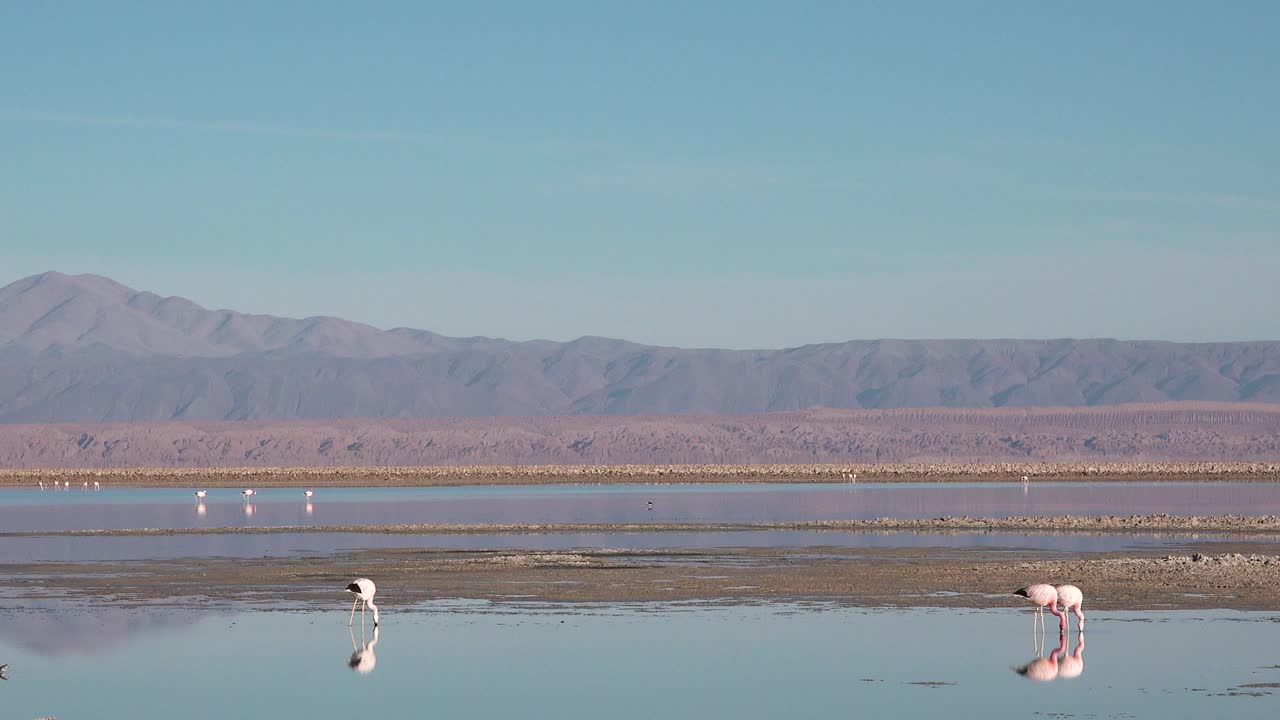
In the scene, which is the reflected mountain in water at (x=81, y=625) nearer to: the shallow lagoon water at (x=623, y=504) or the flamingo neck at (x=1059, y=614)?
the flamingo neck at (x=1059, y=614)

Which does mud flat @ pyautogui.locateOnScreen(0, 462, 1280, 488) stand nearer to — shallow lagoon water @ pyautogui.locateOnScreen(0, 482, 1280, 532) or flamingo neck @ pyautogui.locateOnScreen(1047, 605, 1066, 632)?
shallow lagoon water @ pyautogui.locateOnScreen(0, 482, 1280, 532)

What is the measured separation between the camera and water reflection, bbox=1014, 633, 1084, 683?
19312 mm

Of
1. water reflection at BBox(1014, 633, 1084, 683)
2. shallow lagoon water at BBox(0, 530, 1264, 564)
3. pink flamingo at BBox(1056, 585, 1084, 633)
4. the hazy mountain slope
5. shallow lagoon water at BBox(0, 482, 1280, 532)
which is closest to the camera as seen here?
water reflection at BBox(1014, 633, 1084, 683)

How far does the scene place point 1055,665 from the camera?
20.0 metres

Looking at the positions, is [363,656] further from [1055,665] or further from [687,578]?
[687,578]

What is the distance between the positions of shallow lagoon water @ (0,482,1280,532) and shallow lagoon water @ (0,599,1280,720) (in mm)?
25420

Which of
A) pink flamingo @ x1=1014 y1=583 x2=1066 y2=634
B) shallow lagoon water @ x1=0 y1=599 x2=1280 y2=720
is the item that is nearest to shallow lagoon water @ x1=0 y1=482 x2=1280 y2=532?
shallow lagoon water @ x1=0 y1=599 x2=1280 y2=720

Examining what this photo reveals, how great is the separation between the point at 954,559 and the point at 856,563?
6.32 feet

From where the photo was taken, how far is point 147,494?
271 ft

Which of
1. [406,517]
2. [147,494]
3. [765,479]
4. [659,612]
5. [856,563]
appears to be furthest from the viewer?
[765,479]

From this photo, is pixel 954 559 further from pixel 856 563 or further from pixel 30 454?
pixel 30 454

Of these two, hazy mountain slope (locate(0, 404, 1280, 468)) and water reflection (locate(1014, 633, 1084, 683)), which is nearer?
water reflection (locate(1014, 633, 1084, 683))

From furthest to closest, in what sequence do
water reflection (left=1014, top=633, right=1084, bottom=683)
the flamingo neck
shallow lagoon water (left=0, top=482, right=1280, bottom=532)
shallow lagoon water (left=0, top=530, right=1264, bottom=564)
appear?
1. shallow lagoon water (left=0, top=482, right=1280, bottom=532)
2. shallow lagoon water (left=0, top=530, right=1264, bottom=564)
3. the flamingo neck
4. water reflection (left=1014, top=633, right=1084, bottom=683)

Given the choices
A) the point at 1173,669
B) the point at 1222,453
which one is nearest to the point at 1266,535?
the point at 1173,669
